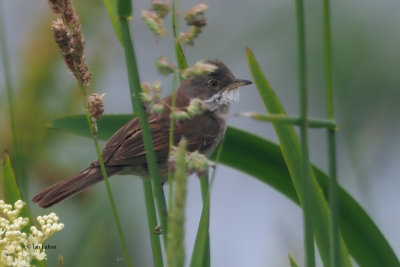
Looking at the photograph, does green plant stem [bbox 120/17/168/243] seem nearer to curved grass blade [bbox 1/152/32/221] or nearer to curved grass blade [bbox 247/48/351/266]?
curved grass blade [bbox 247/48/351/266]

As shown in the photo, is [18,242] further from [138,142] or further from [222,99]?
[222,99]

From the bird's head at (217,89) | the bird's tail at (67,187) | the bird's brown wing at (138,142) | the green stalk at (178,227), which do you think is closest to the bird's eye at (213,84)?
the bird's head at (217,89)

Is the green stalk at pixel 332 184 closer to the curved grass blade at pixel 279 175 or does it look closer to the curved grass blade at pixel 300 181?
the curved grass blade at pixel 300 181

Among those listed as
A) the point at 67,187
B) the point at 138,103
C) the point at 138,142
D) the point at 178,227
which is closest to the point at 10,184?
the point at 138,103

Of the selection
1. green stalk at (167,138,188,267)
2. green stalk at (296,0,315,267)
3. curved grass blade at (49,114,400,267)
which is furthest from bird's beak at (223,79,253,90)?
green stalk at (167,138,188,267)

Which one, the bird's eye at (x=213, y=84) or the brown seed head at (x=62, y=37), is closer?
the brown seed head at (x=62, y=37)
